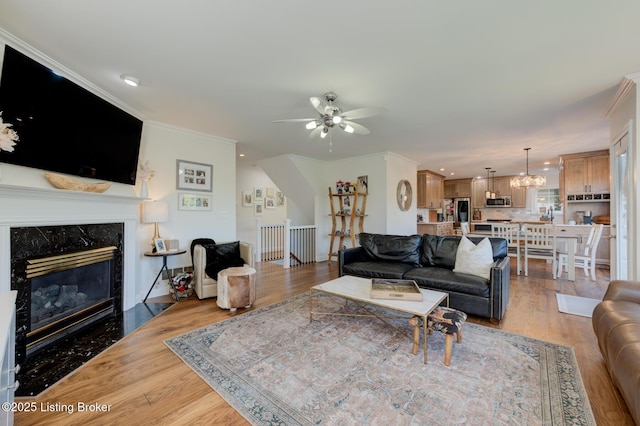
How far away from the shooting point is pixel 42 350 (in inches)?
91.4

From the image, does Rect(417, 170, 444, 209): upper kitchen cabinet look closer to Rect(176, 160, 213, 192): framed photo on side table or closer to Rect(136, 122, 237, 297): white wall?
Rect(136, 122, 237, 297): white wall

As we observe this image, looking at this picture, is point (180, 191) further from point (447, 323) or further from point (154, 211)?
point (447, 323)

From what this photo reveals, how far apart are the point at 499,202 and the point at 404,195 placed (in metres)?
4.48

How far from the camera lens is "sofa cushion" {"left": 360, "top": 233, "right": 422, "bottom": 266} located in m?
3.96

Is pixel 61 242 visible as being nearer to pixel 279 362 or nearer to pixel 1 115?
pixel 1 115

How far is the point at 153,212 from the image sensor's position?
11.8 feet

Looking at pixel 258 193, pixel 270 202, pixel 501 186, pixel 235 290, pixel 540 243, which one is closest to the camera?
pixel 235 290

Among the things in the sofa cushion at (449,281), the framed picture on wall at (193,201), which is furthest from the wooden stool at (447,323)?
the framed picture on wall at (193,201)

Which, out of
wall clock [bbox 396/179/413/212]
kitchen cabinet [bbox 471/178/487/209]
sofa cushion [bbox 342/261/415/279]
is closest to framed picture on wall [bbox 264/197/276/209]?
wall clock [bbox 396/179/413/212]

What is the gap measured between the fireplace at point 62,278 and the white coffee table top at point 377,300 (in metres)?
2.46

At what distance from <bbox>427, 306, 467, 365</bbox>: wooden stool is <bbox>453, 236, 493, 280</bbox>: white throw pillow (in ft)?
3.72

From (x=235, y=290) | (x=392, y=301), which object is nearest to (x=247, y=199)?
(x=235, y=290)

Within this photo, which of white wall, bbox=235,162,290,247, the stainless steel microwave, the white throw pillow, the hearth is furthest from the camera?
the stainless steel microwave

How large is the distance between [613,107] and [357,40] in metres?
3.45
